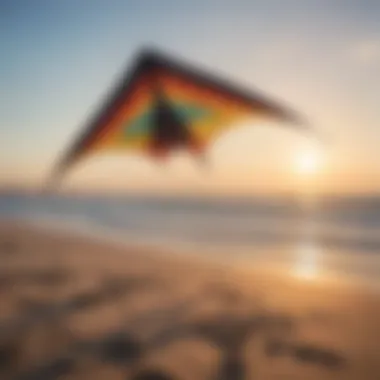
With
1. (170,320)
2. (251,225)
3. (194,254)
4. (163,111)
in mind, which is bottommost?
(170,320)

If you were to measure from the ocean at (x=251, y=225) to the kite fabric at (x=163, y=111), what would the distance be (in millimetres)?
168

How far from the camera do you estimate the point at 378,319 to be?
1167 mm

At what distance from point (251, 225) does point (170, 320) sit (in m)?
0.46

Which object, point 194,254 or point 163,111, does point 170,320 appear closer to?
point 194,254

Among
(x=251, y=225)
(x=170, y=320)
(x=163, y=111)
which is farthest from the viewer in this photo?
(x=251, y=225)

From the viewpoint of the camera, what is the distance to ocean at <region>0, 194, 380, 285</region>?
1.30 m

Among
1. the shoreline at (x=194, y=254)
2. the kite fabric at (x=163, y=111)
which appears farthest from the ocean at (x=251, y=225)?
the kite fabric at (x=163, y=111)

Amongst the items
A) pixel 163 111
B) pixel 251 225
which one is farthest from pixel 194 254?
pixel 163 111

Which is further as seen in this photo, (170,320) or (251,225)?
(251,225)

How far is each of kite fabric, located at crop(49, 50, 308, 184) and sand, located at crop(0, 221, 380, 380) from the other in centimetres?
34

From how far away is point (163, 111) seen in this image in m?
1.37

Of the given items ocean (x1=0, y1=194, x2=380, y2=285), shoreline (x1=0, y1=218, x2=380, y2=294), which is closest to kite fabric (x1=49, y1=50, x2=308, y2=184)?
ocean (x1=0, y1=194, x2=380, y2=285)

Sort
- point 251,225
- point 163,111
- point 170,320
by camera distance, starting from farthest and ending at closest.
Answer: point 251,225 → point 163,111 → point 170,320

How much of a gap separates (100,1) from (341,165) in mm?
893
